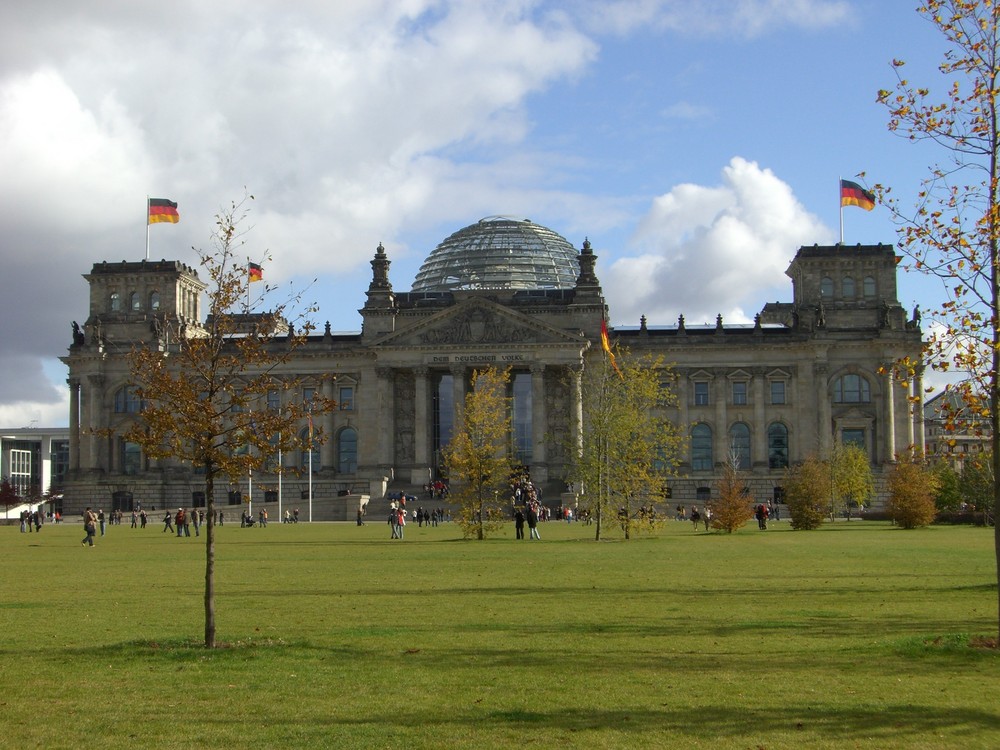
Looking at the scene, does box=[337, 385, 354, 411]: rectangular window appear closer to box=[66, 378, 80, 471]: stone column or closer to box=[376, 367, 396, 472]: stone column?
box=[376, 367, 396, 472]: stone column

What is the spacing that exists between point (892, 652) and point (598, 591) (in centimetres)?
1094

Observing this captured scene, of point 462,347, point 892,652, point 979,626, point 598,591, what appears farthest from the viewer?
point 462,347

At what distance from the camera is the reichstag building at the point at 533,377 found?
115 m

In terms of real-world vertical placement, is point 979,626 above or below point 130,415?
below

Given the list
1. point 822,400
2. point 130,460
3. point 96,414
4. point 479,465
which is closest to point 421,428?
point 130,460

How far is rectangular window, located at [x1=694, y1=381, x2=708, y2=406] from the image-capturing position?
118625 mm

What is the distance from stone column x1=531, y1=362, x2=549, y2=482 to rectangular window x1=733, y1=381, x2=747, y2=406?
18.3 meters

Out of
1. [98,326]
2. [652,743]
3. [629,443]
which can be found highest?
[98,326]

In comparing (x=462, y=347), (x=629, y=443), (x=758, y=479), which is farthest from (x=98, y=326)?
(x=629, y=443)

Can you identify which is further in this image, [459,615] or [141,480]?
[141,480]

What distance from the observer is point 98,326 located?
404ft

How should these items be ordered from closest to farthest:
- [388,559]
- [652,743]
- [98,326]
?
1. [652,743]
2. [388,559]
3. [98,326]

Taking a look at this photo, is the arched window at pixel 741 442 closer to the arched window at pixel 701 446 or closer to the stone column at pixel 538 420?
the arched window at pixel 701 446

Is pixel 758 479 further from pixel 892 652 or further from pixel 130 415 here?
pixel 892 652
